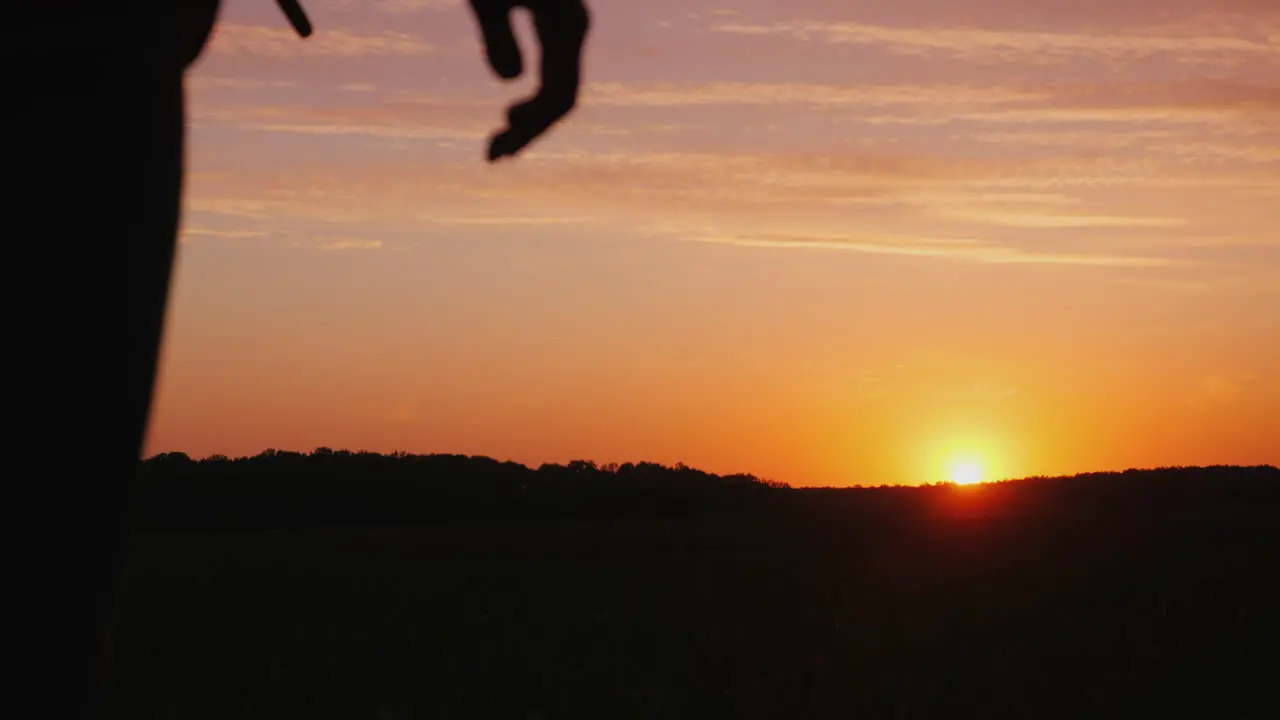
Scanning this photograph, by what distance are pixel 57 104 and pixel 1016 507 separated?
15.4 m

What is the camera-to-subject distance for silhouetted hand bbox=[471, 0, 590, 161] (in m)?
2.29

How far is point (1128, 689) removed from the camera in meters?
8.57

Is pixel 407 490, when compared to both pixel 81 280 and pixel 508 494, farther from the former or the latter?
pixel 81 280

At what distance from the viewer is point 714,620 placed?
9.91 meters

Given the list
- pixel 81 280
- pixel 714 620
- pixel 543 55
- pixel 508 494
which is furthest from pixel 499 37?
pixel 508 494

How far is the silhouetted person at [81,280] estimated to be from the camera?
1.85m

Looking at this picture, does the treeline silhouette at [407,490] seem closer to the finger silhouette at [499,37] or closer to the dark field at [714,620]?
the dark field at [714,620]

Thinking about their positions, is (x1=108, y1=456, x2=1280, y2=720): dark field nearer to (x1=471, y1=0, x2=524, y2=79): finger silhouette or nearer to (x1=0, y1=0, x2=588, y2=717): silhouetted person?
(x1=471, y1=0, x2=524, y2=79): finger silhouette

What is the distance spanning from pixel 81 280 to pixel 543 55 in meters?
0.70

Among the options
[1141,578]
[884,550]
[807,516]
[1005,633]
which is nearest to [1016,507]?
[807,516]

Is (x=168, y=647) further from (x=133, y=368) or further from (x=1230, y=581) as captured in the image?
(x=133, y=368)

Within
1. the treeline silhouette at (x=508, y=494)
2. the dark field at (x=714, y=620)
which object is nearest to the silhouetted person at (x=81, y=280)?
the dark field at (x=714, y=620)

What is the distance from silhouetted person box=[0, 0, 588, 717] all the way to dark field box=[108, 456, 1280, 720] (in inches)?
253

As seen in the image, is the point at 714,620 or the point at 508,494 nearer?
the point at 714,620
